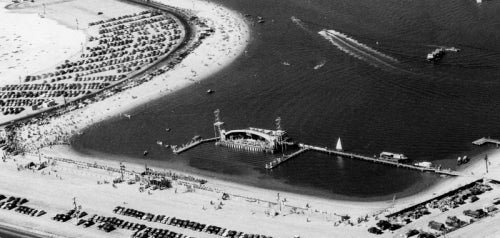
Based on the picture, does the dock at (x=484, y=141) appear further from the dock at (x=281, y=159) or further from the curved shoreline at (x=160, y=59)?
the curved shoreline at (x=160, y=59)

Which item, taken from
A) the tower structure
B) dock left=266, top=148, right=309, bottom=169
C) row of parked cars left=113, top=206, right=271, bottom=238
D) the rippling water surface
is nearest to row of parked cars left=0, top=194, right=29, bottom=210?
row of parked cars left=113, top=206, right=271, bottom=238

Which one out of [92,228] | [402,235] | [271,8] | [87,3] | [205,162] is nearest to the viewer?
[402,235]

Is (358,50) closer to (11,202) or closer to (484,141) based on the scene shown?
(484,141)

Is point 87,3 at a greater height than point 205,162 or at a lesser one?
greater

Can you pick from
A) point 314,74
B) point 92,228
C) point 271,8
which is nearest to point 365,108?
point 314,74

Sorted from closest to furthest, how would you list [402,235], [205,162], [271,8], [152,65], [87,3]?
[402,235] < [205,162] < [152,65] < [271,8] < [87,3]

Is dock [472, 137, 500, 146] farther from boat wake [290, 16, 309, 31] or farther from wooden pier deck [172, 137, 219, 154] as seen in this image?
boat wake [290, 16, 309, 31]

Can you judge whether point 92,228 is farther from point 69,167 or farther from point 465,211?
point 465,211

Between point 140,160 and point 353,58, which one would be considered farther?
point 353,58
